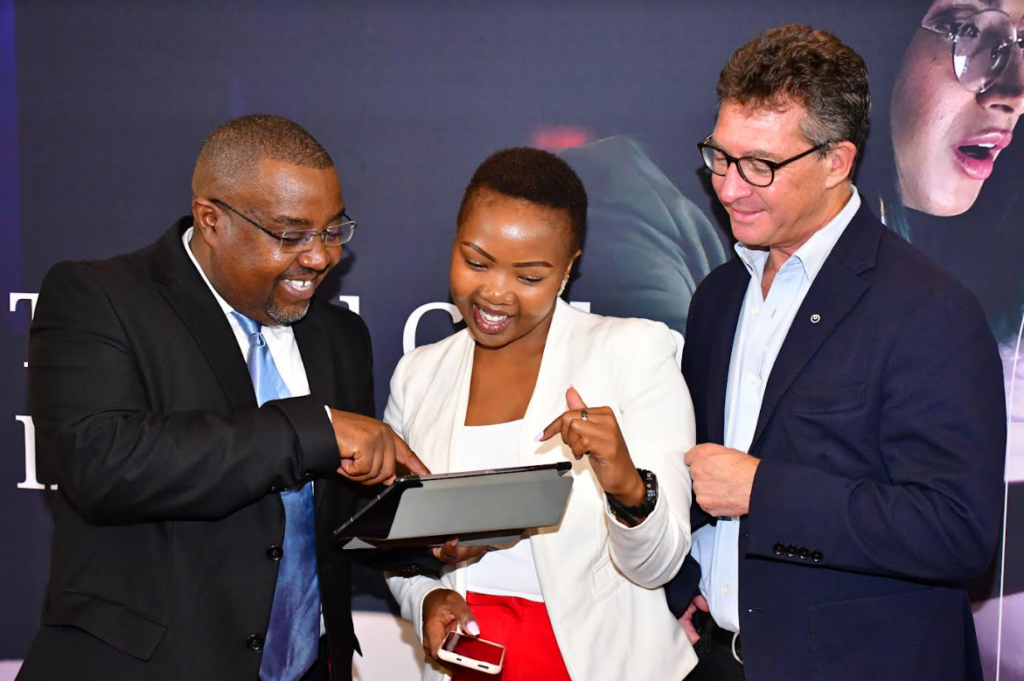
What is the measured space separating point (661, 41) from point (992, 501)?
218 centimetres

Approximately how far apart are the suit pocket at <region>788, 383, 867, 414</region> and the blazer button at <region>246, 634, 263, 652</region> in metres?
1.53

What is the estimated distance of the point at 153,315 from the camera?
2518 millimetres

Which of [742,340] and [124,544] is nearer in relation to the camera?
[124,544]

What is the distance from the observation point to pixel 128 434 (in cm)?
231

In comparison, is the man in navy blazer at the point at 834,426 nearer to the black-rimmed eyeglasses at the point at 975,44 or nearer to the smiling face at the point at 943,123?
the smiling face at the point at 943,123

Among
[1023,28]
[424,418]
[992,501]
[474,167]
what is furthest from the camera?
[474,167]

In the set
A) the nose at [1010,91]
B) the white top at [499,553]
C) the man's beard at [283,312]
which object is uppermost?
the nose at [1010,91]

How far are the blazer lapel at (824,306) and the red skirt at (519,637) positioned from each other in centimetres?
76

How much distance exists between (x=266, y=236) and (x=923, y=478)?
74.1 inches

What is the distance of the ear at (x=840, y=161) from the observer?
8.27 ft

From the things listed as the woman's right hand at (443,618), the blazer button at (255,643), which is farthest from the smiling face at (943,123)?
the blazer button at (255,643)

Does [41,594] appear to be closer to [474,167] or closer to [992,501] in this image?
[474,167]

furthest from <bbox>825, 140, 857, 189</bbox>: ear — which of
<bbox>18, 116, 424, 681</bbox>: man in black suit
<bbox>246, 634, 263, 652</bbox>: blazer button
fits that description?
<bbox>246, 634, 263, 652</bbox>: blazer button

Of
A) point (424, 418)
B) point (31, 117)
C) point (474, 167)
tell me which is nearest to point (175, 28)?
point (31, 117)
